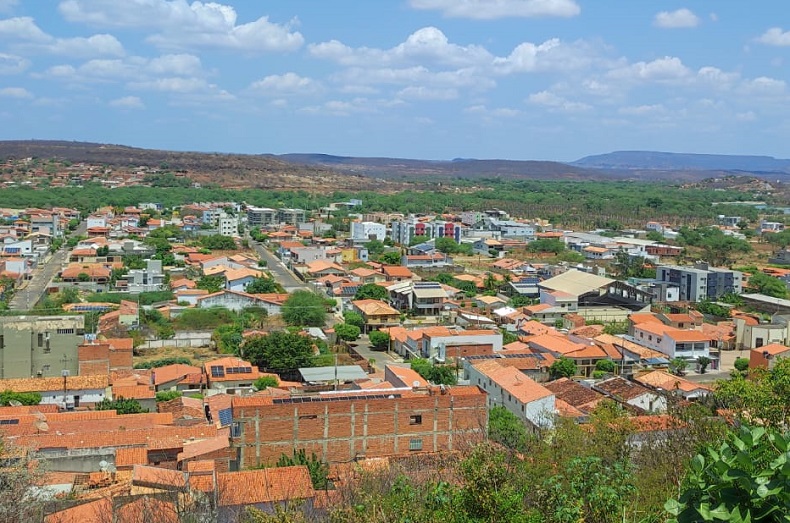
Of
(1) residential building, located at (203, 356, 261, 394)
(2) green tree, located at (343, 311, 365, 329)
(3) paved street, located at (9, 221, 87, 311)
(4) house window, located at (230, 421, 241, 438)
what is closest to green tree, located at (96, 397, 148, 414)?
(1) residential building, located at (203, 356, 261, 394)

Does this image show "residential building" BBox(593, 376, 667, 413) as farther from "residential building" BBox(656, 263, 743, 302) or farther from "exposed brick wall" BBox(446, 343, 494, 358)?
"residential building" BBox(656, 263, 743, 302)

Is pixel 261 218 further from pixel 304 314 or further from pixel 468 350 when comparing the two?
pixel 468 350

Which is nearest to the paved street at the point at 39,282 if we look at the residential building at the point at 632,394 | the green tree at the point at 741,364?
the residential building at the point at 632,394

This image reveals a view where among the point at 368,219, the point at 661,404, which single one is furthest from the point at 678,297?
the point at 368,219

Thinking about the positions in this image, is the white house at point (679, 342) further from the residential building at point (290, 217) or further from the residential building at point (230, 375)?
the residential building at point (290, 217)

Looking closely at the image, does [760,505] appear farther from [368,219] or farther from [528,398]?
[368,219]

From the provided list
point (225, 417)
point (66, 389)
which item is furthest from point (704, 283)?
point (66, 389)
